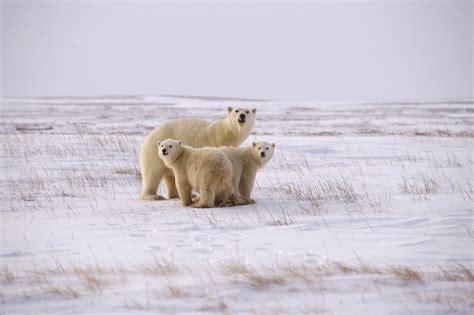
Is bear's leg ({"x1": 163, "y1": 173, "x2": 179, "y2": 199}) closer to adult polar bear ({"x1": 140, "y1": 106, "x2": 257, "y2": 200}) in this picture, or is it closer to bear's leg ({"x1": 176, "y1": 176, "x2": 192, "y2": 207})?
adult polar bear ({"x1": 140, "y1": 106, "x2": 257, "y2": 200})

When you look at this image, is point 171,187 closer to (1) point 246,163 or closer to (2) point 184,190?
(2) point 184,190

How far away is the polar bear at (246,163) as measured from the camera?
7754 millimetres

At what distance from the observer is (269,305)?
4.16 meters

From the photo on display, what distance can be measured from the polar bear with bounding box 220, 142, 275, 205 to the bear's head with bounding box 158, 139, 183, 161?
63 cm

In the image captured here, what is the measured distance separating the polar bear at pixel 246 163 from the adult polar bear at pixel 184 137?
858mm

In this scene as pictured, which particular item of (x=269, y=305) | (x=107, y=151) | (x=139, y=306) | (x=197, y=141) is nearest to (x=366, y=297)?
(x=269, y=305)

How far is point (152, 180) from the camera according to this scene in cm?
830

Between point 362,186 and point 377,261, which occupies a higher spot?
point 377,261

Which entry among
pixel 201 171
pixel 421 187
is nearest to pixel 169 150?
pixel 201 171

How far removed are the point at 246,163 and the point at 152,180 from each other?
1.45 metres

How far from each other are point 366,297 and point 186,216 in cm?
304

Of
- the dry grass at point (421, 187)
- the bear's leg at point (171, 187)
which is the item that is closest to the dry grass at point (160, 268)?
the bear's leg at point (171, 187)

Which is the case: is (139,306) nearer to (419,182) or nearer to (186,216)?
(186,216)

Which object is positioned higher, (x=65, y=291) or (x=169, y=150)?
(x=65, y=291)
